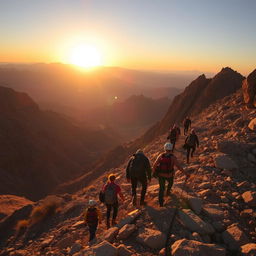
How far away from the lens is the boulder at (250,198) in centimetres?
777

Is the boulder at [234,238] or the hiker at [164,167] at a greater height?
the hiker at [164,167]

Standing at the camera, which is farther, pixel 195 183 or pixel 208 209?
pixel 195 183

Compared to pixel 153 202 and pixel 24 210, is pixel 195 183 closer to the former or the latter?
pixel 153 202

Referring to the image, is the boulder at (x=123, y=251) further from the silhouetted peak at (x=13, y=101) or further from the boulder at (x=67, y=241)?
the silhouetted peak at (x=13, y=101)

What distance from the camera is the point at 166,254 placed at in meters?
5.78

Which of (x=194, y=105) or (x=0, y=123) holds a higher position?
(x=194, y=105)

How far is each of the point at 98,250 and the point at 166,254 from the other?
153 cm

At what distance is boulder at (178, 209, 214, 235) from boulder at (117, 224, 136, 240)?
1.28 metres

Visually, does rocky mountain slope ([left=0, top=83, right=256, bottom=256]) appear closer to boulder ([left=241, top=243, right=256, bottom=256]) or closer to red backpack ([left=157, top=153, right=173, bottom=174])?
boulder ([left=241, top=243, right=256, bottom=256])

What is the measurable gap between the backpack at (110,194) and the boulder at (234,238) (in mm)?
3083

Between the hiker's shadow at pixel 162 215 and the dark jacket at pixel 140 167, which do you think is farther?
the dark jacket at pixel 140 167

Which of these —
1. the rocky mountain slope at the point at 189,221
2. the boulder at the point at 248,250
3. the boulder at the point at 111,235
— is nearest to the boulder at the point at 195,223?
the rocky mountain slope at the point at 189,221

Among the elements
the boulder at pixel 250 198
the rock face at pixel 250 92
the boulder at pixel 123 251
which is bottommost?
the boulder at pixel 123 251

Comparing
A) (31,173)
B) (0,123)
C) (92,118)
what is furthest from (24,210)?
(92,118)
